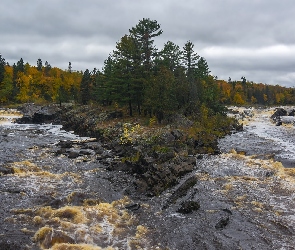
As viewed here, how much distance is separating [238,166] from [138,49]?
29.8m

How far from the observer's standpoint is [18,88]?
115m

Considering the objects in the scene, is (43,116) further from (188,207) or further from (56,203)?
(188,207)

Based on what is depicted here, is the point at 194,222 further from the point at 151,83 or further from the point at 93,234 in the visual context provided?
the point at 151,83

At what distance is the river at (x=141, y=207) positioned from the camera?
1486cm

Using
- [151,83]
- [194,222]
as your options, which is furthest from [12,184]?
[151,83]

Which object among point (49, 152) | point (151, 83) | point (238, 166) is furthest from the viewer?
point (151, 83)

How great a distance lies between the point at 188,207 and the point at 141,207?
119 inches

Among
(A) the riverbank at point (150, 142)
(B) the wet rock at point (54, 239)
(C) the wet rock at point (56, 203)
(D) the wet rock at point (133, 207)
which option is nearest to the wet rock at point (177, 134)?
(A) the riverbank at point (150, 142)

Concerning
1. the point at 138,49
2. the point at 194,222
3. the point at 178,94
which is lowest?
the point at 194,222

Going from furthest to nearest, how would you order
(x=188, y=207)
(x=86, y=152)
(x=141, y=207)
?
1. (x=86, y=152)
2. (x=141, y=207)
3. (x=188, y=207)

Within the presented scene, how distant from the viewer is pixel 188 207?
18.4 m

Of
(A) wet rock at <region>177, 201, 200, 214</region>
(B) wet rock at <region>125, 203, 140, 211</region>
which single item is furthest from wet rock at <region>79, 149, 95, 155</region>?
(A) wet rock at <region>177, 201, 200, 214</region>

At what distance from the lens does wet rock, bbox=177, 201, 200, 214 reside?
18328 millimetres

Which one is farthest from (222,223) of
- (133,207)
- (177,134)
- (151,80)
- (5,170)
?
(151,80)
